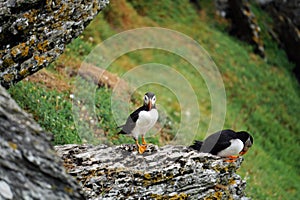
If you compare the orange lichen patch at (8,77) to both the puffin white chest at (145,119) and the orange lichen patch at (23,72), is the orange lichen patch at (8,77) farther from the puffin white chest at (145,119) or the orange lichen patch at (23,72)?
the puffin white chest at (145,119)

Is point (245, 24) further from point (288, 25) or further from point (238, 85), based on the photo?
point (238, 85)

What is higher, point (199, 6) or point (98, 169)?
point (199, 6)

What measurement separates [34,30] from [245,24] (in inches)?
974

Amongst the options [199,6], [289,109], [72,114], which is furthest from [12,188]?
[199,6]

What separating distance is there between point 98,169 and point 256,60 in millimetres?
23479

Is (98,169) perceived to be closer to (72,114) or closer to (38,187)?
(38,187)

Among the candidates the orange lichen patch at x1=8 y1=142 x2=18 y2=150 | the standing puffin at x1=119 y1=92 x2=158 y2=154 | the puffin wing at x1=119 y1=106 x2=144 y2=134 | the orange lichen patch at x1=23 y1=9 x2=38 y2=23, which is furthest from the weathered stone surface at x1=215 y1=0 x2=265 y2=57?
the orange lichen patch at x1=8 y1=142 x2=18 y2=150

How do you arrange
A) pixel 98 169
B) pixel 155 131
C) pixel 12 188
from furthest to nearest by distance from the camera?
pixel 155 131 → pixel 98 169 → pixel 12 188

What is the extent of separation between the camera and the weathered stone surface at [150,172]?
9.95 metres

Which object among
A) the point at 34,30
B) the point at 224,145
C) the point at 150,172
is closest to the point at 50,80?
the point at 34,30

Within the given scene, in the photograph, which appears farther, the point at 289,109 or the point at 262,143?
the point at 289,109

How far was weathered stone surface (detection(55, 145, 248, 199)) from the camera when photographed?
9.95 meters

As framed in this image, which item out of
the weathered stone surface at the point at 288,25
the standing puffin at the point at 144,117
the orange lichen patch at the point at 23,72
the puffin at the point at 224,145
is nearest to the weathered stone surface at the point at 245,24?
the weathered stone surface at the point at 288,25

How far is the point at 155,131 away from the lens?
718 inches
